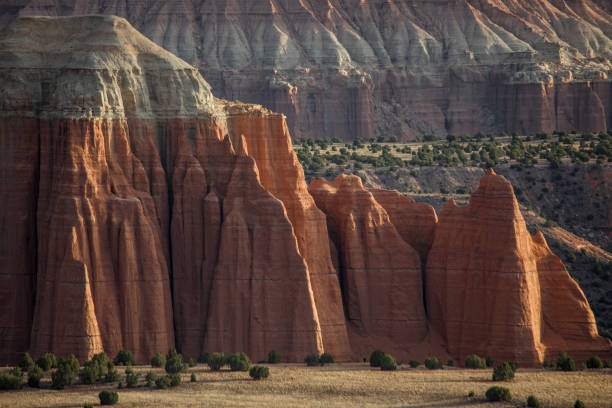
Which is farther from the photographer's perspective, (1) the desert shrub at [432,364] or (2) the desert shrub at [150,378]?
(1) the desert shrub at [432,364]

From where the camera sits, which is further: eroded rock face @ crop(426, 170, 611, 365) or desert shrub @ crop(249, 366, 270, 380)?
eroded rock face @ crop(426, 170, 611, 365)

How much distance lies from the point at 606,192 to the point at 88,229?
7960cm

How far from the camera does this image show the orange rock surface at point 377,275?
70.2 m

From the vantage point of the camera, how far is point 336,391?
60.3m

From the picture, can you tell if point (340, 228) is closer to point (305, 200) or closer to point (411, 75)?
point (305, 200)

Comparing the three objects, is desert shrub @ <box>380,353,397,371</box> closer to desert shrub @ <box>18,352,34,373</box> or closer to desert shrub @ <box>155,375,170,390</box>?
desert shrub @ <box>155,375,170,390</box>

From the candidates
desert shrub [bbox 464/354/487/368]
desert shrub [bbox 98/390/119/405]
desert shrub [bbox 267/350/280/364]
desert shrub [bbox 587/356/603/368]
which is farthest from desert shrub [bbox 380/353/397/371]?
desert shrub [bbox 98/390/119/405]

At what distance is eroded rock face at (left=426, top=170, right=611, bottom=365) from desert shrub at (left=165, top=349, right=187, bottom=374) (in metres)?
13.5

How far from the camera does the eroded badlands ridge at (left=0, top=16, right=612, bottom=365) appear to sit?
6391 centimetres

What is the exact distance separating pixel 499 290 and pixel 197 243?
43.9ft

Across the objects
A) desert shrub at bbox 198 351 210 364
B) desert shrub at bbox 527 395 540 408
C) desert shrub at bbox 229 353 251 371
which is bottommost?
desert shrub at bbox 527 395 540 408

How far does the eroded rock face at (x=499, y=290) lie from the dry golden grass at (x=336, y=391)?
394cm

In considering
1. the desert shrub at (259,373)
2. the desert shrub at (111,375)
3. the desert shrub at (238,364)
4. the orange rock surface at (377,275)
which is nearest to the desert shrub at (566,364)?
the orange rock surface at (377,275)

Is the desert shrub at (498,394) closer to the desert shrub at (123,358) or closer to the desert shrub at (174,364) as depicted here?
the desert shrub at (174,364)
